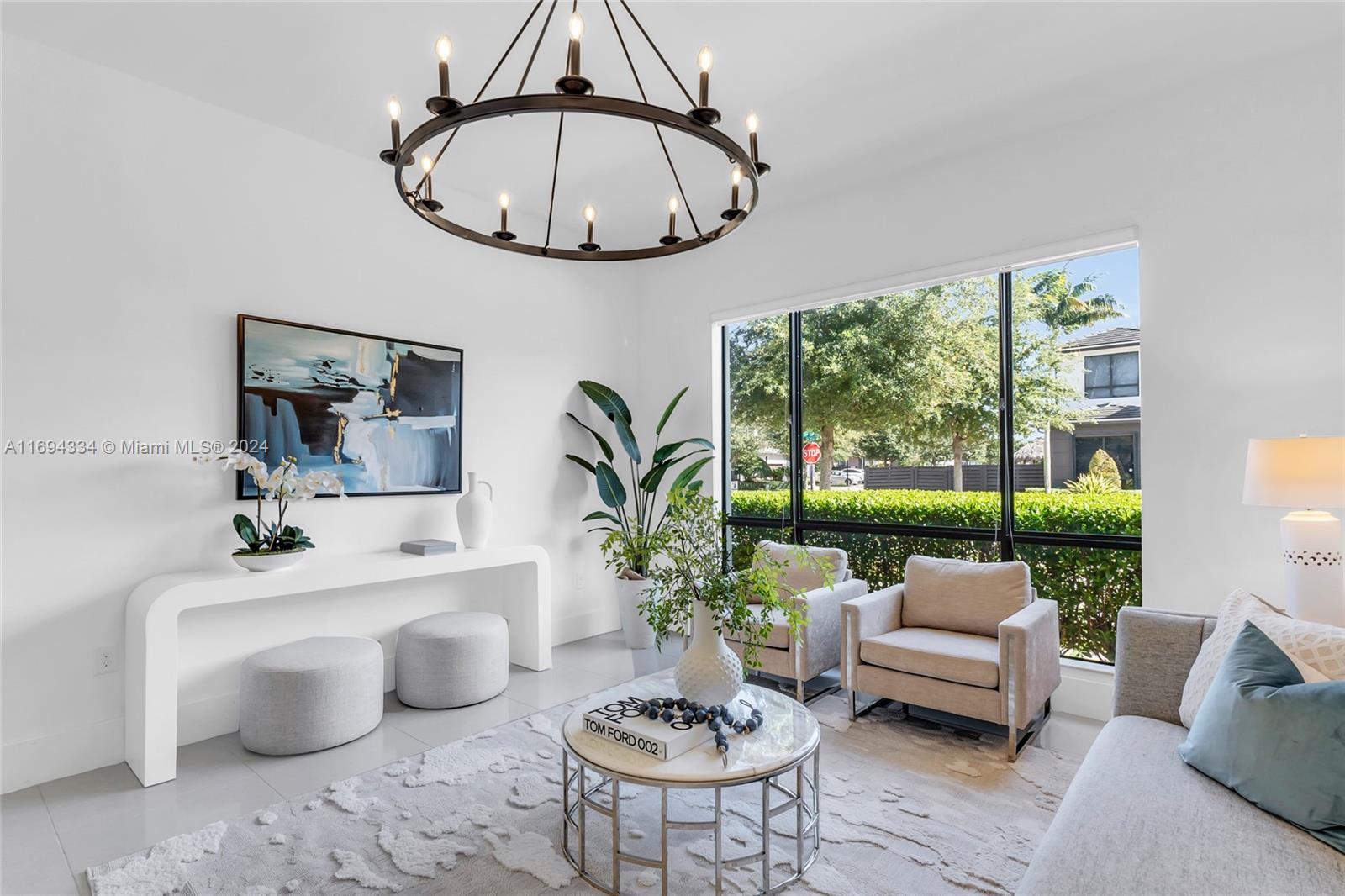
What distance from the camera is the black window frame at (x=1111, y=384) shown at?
11.2 ft

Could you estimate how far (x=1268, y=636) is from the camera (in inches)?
74.5

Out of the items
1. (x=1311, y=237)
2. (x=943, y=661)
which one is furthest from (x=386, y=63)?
(x=1311, y=237)

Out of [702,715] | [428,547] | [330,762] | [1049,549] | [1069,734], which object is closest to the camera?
[702,715]

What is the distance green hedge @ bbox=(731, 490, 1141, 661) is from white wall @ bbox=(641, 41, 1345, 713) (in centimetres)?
23

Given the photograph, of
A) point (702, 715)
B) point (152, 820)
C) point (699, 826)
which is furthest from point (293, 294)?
point (699, 826)

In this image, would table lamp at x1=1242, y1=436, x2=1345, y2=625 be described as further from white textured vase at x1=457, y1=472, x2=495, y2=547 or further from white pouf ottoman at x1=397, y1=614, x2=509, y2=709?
white textured vase at x1=457, y1=472, x2=495, y2=547

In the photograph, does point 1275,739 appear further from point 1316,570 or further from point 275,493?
point 275,493

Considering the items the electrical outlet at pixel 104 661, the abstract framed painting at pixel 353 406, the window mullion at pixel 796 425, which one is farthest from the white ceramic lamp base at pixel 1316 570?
the electrical outlet at pixel 104 661

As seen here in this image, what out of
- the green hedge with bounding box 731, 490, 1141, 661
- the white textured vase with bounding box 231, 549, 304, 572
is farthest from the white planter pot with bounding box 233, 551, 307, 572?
the green hedge with bounding box 731, 490, 1141, 661

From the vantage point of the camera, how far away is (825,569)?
232 centimetres

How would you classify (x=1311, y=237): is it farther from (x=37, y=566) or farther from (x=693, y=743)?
(x=37, y=566)

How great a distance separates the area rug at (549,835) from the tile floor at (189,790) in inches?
4.7

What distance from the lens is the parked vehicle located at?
4.40 metres

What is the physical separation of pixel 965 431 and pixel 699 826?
2.84 metres
